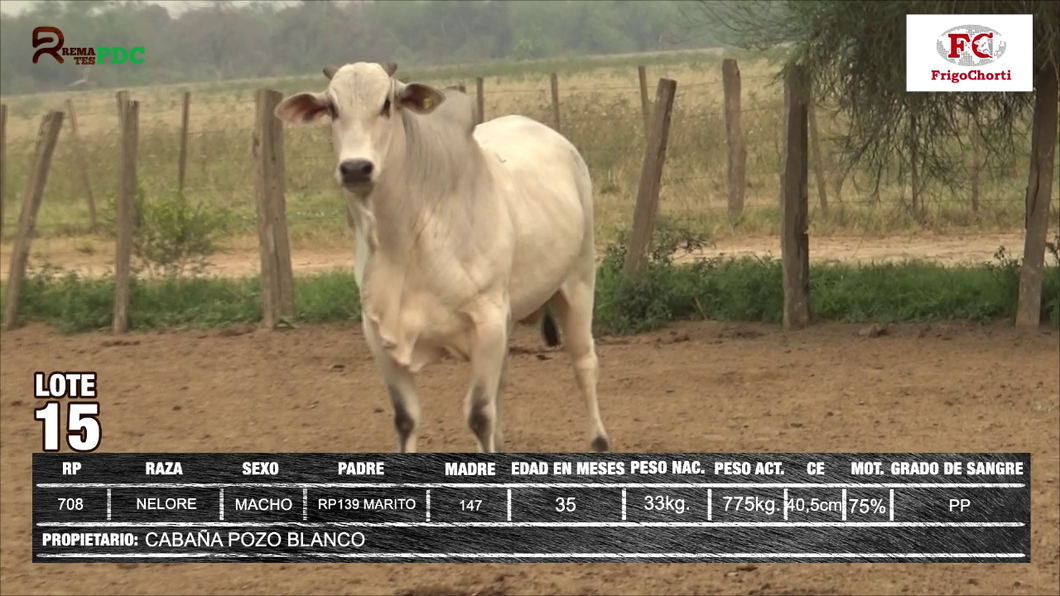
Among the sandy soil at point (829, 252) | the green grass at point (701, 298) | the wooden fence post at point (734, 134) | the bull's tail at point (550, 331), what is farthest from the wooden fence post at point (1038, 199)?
the bull's tail at point (550, 331)

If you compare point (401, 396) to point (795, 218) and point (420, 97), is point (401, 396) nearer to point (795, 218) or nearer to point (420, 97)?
point (420, 97)

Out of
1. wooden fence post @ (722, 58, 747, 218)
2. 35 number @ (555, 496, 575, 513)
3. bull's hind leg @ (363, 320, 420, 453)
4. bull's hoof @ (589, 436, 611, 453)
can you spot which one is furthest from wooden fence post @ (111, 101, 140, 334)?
35 number @ (555, 496, 575, 513)

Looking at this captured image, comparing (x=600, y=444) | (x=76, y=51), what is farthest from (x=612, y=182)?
(x=76, y=51)

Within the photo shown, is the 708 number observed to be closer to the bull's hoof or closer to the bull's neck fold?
the bull's neck fold

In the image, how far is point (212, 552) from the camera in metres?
2.69

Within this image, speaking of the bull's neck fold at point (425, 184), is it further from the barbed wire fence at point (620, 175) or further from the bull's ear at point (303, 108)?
the barbed wire fence at point (620, 175)

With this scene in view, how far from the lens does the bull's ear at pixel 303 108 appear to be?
327cm

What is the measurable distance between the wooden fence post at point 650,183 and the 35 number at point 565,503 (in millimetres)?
7538

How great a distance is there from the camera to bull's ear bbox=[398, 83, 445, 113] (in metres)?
3.39

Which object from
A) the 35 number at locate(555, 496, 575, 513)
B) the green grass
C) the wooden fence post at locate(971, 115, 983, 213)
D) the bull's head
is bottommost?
the green grass

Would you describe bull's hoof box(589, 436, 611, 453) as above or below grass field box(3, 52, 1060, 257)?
below

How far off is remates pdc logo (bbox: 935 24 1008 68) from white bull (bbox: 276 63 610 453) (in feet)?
14.9

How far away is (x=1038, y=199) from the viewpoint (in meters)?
9.40

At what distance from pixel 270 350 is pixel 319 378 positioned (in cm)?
103
